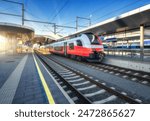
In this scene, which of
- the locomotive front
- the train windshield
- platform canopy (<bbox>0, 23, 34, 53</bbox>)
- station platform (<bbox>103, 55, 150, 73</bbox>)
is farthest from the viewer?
platform canopy (<bbox>0, 23, 34, 53</bbox>)

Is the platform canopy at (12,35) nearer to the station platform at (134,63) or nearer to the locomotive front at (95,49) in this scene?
the locomotive front at (95,49)

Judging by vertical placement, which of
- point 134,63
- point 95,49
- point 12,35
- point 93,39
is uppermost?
point 12,35

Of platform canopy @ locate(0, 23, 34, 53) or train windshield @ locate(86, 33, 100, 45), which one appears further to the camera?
platform canopy @ locate(0, 23, 34, 53)

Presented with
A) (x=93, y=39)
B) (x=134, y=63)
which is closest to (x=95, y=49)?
(x=93, y=39)

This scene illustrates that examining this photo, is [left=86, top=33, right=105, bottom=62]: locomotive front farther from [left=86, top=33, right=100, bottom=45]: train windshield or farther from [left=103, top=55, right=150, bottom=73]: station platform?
[left=103, top=55, right=150, bottom=73]: station platform

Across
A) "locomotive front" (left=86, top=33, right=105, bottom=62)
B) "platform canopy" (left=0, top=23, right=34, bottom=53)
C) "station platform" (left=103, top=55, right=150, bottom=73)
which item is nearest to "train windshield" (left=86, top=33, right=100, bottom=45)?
"locomotive front" (left=86, top=33, right=105, bottom=62)

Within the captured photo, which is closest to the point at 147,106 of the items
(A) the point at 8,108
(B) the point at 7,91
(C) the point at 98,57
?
(A) the point at 8,108

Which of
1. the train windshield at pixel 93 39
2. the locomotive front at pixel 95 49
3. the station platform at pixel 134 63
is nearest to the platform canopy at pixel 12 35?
the train windshield at pixel 93 39

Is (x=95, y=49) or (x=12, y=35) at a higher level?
(x=12, y=35)

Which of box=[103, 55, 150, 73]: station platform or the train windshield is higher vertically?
the train windshield

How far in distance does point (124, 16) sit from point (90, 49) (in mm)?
4308

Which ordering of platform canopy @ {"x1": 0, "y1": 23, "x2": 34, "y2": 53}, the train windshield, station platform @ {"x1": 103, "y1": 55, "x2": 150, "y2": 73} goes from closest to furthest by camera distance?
station platform @ {"x1": 103, "y1": 55, "x2": 150, "y2": 73} → the train windshield → platform canopy @ {"x1": 0, "y1": 23, "x2": 34, "y2": 53}

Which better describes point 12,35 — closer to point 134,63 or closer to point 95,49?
point 95,49

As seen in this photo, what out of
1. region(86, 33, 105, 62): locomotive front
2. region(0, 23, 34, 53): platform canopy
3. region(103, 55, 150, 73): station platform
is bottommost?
region(103, 55, 150, 73): station platform
